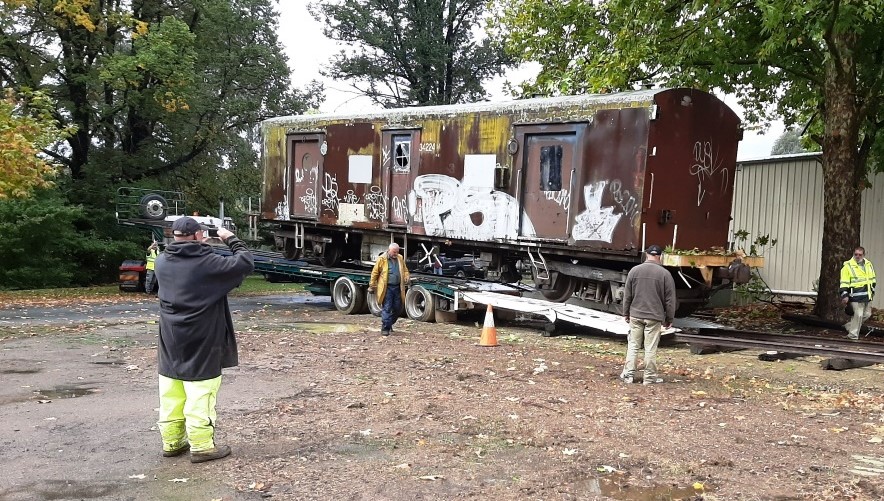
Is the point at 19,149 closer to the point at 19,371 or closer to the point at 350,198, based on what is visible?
the point at 350,198

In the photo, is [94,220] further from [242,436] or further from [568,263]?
[242,436]

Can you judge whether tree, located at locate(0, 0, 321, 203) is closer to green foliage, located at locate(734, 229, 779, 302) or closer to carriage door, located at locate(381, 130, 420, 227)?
carriage door, located at locate(381, 130, 420, 227)

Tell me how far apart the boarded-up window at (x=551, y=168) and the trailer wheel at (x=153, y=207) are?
14.7m

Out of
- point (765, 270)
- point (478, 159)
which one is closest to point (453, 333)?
point (478, 159)

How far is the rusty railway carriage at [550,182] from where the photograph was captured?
12.3 meters

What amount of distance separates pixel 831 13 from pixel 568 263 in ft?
18.0

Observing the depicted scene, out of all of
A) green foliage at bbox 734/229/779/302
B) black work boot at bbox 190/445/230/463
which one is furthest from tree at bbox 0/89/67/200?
green foliage at bbox 734/229/779/302

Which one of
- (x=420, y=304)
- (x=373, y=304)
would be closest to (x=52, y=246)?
(x=373, y=304)

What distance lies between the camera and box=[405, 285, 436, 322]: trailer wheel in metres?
15.3

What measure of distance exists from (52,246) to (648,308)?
900 inches

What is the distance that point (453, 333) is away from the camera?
44.8ft

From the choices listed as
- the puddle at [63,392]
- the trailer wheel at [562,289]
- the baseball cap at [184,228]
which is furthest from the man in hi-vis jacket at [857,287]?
the puddle at [63,392]

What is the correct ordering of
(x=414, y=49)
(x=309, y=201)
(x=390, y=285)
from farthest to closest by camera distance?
(x=414, y=49)
(x=309, y=201)
(x=390, y=285)

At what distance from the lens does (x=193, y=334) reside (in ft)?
18.7
